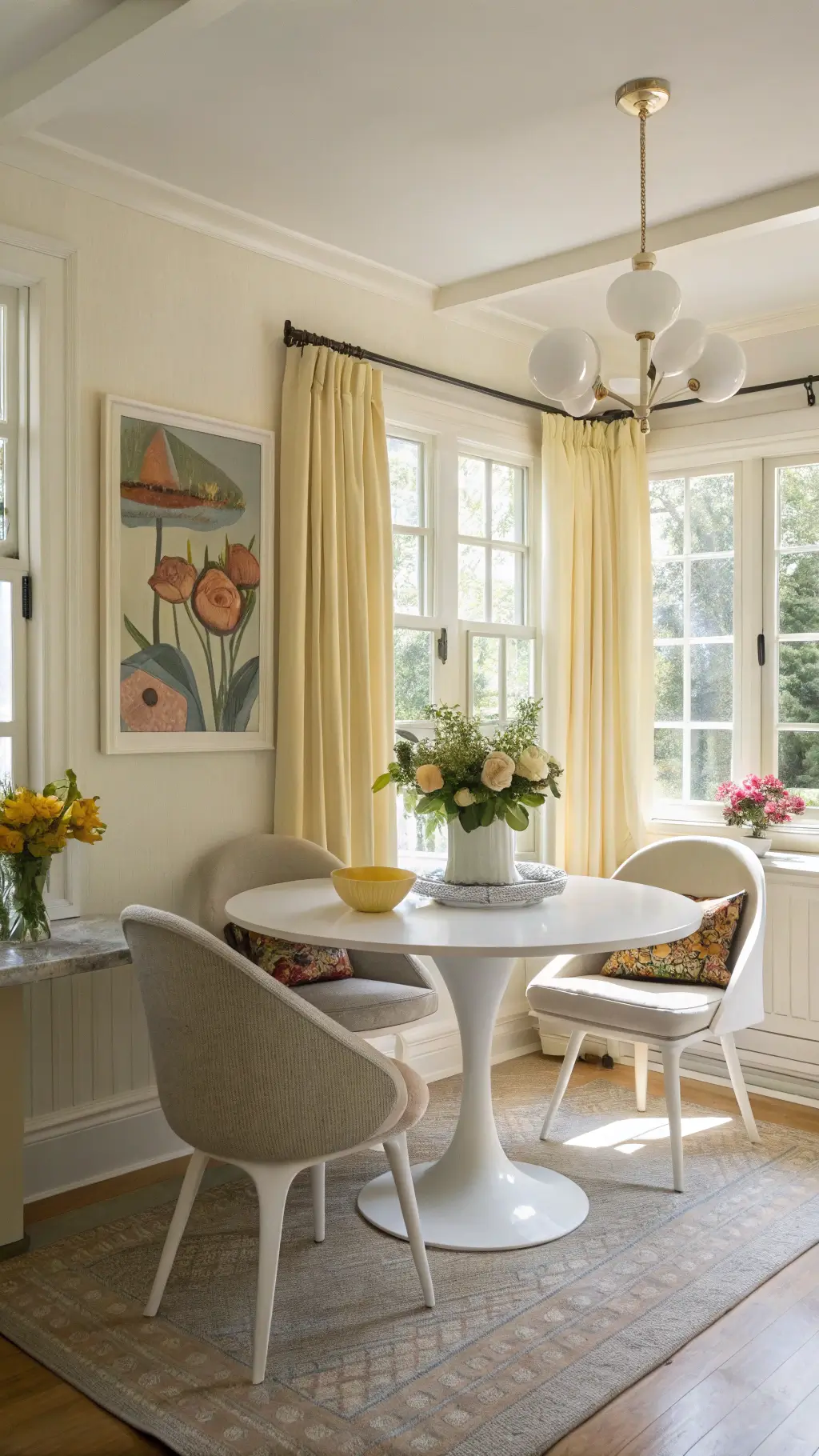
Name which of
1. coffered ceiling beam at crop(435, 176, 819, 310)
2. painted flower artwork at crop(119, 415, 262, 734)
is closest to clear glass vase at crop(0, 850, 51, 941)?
painted flower artwork at crop(119, 415, 262, 734)

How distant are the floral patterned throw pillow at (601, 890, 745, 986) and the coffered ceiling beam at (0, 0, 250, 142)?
253 cm

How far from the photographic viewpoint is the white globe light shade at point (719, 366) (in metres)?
2.63

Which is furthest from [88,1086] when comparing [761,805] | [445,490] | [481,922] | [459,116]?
[459,116]

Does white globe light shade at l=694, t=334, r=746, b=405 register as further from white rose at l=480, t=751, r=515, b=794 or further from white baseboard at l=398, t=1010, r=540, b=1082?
white baseboard at l=398, t=1010, r=540, b=1082

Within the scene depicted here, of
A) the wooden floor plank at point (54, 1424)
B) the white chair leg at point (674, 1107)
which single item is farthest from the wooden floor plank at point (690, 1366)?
the wooden floor plank at point (54, 1424)

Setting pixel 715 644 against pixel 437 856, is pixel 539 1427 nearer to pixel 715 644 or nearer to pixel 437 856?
pixel 437 856

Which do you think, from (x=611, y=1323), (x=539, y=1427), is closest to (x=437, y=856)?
→ (x=611, y=1323)

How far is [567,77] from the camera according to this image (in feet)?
8.45

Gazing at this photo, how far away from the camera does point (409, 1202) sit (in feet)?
7.81

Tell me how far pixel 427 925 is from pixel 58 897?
3.46 ft

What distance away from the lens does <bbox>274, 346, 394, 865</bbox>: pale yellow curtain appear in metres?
3.47

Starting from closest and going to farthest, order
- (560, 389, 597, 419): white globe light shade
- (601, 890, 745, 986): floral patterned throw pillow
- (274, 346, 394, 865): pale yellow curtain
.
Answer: (560, 389, 597, 419): white globe light shade, (601, 890, 745, 986): floral patterned throw pillow, (274, 346, 394, 865): pale yellow curtain

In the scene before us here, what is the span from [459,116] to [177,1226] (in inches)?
102

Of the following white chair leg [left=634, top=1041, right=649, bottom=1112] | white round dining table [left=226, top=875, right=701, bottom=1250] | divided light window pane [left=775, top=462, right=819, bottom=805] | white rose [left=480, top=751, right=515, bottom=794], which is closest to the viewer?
white round dining table [left=226, top=875, right=701, bottom=1250]
